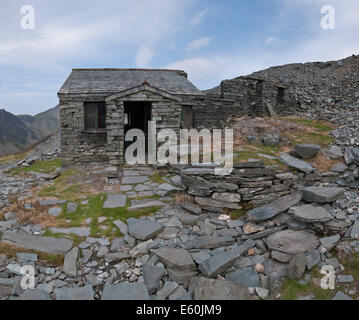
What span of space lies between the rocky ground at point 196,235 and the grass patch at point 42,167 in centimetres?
468

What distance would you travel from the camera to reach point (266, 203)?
6586 mm

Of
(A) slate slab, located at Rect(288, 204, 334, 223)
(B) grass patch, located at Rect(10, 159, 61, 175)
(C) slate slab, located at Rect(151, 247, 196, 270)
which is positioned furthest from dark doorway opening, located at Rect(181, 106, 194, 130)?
(C) slate slab, located at Rect(151, 247, 196, 270)

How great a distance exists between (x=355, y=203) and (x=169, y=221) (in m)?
4.41

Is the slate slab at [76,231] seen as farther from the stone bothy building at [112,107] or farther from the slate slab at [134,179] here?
the stone bothy building at [112,107]

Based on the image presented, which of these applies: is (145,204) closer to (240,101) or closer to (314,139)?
(314,139)

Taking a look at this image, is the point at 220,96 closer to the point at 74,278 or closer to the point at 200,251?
the point at 200,251

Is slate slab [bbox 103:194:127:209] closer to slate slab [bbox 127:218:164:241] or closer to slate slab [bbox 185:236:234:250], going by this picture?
slate slab [bbox 127:218:164:241]

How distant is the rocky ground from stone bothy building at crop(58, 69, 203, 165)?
382cm

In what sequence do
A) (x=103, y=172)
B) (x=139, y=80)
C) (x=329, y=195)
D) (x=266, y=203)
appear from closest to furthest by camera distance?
(x=329, y=195)
(x=266, y=203)
(x=103, y=172)
(x=139, y=80)

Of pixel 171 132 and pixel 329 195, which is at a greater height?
pixel 171 132

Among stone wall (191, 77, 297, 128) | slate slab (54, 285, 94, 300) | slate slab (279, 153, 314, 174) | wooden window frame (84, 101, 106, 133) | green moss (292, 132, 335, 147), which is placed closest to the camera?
slate slab (54, 285, 94, 300)

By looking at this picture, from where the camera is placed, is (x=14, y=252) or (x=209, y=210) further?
(x=209, y=210)

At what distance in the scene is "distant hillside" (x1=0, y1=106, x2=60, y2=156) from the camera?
52.5 meters

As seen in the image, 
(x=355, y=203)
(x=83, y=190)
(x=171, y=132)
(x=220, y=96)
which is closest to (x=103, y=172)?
(x=83, y=190)
